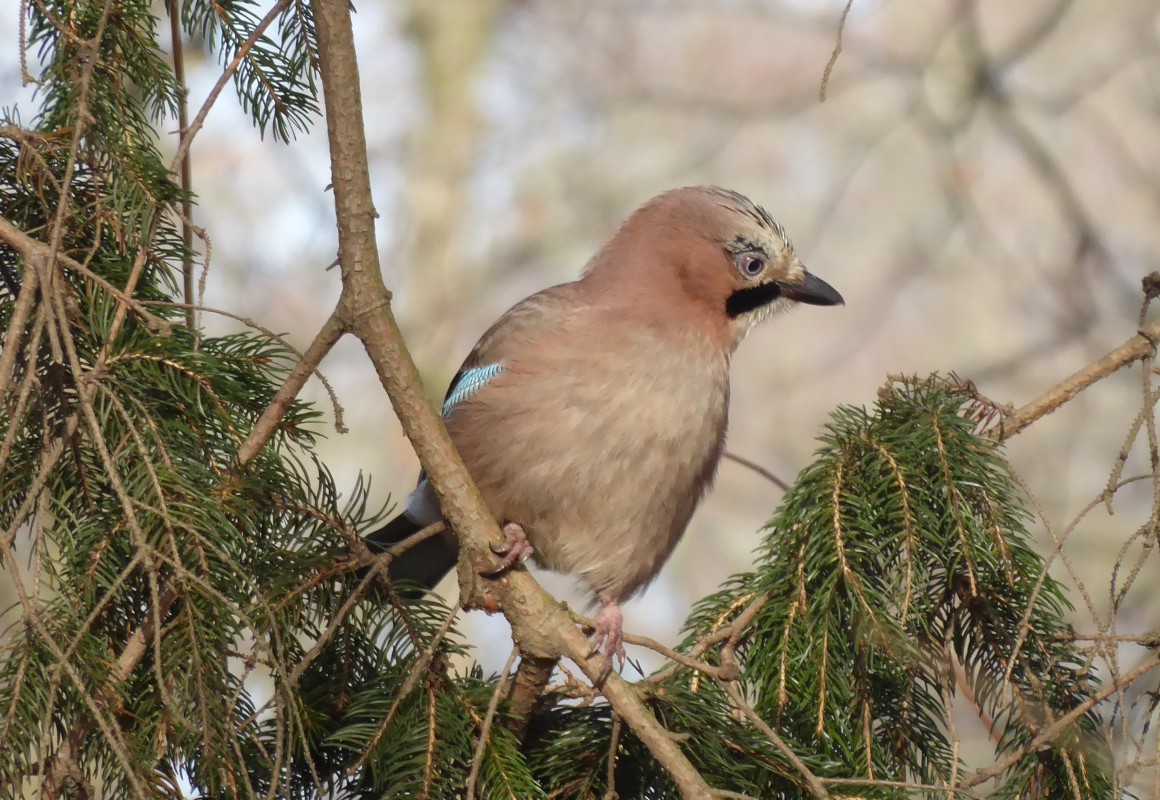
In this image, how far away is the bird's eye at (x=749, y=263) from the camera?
105 inches

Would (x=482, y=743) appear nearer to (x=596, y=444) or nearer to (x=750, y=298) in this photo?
(x=596, y=444)

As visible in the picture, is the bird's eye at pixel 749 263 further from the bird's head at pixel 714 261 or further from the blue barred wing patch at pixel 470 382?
the blue barred wing patch at pixel 470 382

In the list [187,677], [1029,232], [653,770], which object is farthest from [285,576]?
[1029,232]

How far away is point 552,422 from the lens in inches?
90.0

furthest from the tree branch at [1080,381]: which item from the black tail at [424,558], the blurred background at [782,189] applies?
the blurred background at [782,189]

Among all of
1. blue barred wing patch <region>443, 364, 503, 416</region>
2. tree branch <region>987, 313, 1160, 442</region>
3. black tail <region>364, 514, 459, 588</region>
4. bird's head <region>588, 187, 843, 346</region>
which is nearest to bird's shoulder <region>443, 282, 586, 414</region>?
blue barred wing patch <region>443, 364, 503, 416</region>

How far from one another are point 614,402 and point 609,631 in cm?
44

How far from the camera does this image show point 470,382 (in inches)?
98.9

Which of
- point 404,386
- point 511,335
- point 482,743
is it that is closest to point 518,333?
point 511,335

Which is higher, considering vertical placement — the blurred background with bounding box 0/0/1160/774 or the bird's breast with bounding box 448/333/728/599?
the blurred background with bounding box 0/0/1160/774

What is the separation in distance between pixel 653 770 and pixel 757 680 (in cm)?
19

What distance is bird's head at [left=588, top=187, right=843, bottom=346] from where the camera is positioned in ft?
8.57

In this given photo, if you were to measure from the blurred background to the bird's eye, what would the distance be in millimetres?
3258

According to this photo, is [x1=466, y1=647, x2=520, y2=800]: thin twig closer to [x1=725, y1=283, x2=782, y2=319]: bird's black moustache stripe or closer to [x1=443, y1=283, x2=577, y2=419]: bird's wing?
[x1=443, y1=283, x2=577, y2=419]: bird's wing
